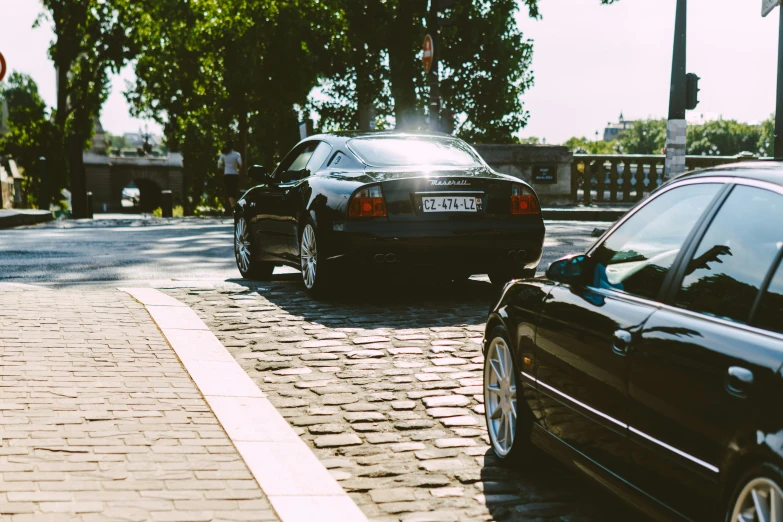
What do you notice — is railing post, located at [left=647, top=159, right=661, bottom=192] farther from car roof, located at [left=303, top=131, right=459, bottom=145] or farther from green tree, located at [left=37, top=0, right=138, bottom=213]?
green tree, located at [left=37, top=0, right=138, bottom=213]

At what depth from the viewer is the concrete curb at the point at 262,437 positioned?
394 centimetres

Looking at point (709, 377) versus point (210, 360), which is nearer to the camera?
point (709, 377)

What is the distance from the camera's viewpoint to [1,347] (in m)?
6.59

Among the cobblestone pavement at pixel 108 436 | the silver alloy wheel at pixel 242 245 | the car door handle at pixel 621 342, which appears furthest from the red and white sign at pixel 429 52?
the car door handle at pixel 621 342

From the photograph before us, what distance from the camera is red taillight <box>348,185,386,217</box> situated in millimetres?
8500

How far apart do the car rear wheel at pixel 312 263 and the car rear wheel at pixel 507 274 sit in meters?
1.42

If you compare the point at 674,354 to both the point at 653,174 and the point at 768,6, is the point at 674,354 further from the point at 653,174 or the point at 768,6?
the point at 653,174

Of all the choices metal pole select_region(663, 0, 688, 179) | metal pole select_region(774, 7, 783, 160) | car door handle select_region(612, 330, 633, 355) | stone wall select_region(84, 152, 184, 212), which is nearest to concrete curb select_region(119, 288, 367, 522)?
car door handle select_region(612, 330, 633, 355)

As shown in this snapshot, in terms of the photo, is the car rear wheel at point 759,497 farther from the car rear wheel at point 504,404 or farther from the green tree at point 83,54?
the green tree at point 83,54

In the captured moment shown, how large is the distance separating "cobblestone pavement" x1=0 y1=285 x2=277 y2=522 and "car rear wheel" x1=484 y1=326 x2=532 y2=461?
42.5 inches

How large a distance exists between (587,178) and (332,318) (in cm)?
1995

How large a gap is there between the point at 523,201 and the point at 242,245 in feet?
11.5

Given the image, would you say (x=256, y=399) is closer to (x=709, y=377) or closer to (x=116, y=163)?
(x=709, y=377)

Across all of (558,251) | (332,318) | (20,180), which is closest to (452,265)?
(332,318)
